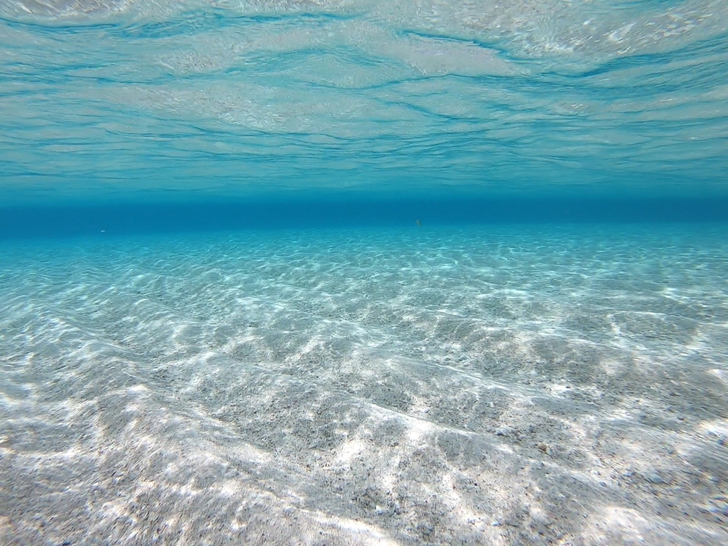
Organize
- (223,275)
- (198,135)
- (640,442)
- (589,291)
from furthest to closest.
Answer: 1. (198,135)
2. (223,275)
3. (589,291)
4. (640,442)

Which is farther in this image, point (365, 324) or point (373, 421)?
point (365, 324)

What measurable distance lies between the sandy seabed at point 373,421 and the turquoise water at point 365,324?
0.03 meters

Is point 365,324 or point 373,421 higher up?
point 373,421

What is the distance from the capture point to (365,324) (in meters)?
7.49

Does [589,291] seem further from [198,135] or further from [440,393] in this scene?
[198,135]

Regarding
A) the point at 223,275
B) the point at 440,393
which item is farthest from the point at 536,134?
the point at 440,393

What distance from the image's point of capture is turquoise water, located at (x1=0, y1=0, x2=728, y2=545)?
9.39 ft

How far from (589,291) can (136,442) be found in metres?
9.69

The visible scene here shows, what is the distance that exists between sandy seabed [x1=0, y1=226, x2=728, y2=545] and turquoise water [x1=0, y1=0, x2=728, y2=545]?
0.03 metres

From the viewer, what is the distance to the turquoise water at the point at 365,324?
2.86 m

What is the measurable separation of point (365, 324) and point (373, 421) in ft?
12.0

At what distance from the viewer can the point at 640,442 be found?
136 inches

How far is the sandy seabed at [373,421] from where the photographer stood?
2670 millimetres

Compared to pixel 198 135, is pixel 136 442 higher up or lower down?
lower down
